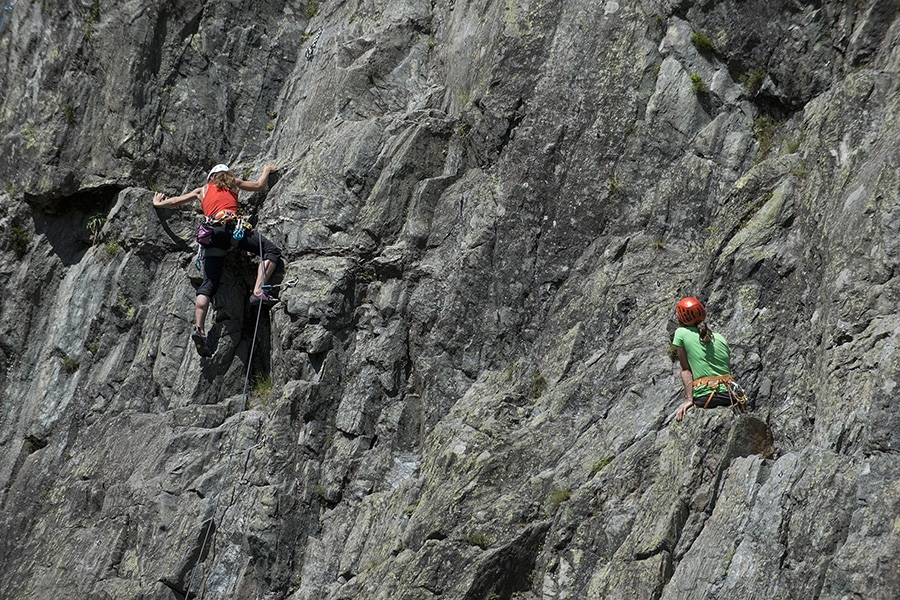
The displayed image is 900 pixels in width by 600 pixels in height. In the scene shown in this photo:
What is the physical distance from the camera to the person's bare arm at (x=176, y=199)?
1616 cm

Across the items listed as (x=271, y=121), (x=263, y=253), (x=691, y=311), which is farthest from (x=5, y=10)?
(x=691, y=311)

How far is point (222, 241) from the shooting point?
15.3 metres

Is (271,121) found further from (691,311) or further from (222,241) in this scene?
(691,311)

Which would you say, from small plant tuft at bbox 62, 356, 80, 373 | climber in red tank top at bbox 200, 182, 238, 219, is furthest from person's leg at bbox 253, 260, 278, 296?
small plant tuft at bbox 62, 356, 80, 373

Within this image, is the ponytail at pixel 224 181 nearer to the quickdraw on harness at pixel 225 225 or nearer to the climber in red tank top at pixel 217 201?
the climber in red tank top at pixel 217 201

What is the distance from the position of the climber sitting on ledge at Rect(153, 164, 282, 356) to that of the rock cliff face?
0.41 m

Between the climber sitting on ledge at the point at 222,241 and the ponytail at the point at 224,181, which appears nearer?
the climber sitting on ledge at the point at 222,241

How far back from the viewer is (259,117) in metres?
18.5

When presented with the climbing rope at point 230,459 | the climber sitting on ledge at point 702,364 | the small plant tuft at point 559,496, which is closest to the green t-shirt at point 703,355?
the climber sitting on ledge at point 702,364

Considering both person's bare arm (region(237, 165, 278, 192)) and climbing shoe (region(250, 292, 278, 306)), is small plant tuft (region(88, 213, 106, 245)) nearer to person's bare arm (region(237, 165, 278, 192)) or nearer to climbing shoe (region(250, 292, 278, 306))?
person's bare arm (region(237, 165, 278, 192))

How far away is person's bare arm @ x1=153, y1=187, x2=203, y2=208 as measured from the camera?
16.2 m

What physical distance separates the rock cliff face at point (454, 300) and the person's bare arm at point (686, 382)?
0.54 ft

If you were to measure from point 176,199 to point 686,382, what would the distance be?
10.0 meters

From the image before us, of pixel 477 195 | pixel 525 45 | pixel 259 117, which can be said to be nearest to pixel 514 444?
pixel 477 195
